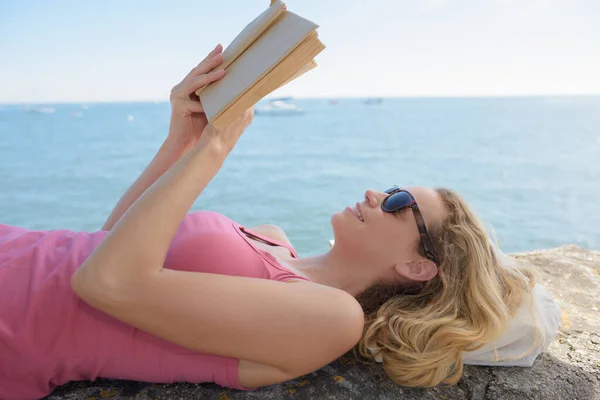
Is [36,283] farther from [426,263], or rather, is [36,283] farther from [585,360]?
[585,360]

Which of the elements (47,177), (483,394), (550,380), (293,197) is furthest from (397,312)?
(47,177)

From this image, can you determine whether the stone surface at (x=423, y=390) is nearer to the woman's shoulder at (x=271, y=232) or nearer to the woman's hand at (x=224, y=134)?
the woman's shoulder at (x=271, y=232)

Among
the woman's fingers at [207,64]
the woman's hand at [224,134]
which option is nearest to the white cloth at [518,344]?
the woman's hand at [224,134]

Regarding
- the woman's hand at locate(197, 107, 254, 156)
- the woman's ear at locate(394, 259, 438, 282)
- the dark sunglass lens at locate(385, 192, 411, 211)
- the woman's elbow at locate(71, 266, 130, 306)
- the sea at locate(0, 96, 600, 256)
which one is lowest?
the sea at locate(0, 96, 600, 256)

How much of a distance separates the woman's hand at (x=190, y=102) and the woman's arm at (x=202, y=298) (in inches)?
7.5

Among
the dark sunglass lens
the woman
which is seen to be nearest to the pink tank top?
the woman

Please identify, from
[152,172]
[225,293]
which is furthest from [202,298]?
[152,172]

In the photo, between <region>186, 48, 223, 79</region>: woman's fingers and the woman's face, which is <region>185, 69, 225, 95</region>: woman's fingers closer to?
<region>186, 48, 223, 79</region>: woman's fingers

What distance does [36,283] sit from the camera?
162 centimetres

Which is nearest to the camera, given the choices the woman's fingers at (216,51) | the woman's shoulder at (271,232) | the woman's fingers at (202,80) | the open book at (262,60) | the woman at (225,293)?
the open book at (262,60)

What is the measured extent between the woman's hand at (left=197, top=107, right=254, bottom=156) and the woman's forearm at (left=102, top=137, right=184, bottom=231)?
23.9 inches

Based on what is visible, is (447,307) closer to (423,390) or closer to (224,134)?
(423,390)

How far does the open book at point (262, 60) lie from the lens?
50.9 inches

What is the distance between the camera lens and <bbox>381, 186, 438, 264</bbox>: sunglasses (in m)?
2.05
